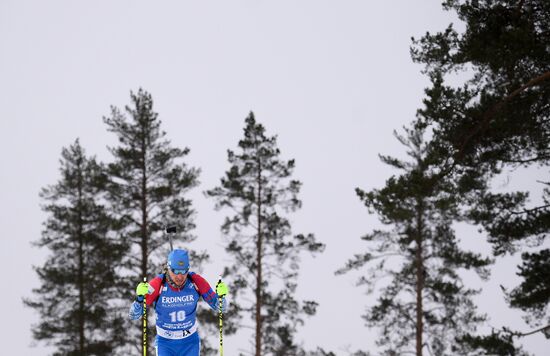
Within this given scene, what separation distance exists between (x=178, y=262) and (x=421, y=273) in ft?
35.9

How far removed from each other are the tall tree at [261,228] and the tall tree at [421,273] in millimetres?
2180

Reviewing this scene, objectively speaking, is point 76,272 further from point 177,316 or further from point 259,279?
point 177,316

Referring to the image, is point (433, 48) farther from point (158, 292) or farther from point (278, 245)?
point (278, 245)

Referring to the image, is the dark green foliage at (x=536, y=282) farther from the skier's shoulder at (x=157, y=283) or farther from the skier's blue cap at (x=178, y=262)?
the skier's shoulder at (x=157, y=283)

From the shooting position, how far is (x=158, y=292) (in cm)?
889

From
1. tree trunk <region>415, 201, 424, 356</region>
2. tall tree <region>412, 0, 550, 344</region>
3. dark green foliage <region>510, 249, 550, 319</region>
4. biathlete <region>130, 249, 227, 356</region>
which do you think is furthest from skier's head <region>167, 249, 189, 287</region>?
tree trunk <region>415, 201, 424, 356</region>

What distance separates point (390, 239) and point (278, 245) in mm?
3926

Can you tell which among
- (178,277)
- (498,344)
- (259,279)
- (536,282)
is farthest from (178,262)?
(259,279)

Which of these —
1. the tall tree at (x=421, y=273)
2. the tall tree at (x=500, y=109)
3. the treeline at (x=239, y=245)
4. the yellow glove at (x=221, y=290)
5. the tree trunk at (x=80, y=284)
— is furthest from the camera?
the tree trunk at (x=80, y=284)

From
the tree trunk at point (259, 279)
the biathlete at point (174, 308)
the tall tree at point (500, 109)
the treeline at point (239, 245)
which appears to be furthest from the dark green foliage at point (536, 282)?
the tree trunk at point (259, 279)

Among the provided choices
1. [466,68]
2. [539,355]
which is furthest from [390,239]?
[539,355]

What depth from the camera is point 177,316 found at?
29.3 ft

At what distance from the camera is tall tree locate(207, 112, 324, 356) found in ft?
63.1

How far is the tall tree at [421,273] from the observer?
17.3m
